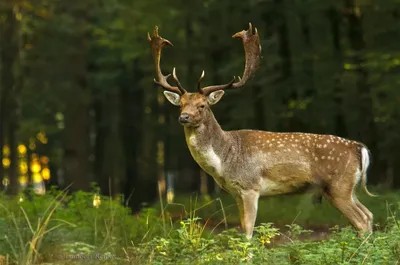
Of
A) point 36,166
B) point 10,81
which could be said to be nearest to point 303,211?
point 10,81

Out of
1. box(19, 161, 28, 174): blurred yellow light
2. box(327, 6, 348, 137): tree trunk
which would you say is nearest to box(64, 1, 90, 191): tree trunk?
box(327, 6, 348, 137): tree trunk

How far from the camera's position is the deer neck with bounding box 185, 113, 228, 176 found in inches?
450

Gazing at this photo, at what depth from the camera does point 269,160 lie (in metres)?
11.6

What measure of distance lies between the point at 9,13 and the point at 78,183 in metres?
5.05

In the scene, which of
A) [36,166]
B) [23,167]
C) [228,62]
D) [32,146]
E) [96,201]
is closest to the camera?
[96,201]

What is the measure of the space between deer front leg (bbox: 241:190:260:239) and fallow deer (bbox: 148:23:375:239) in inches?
0.5

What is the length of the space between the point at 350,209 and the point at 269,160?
1.12 metres

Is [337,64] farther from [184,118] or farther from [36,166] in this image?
[36,166]

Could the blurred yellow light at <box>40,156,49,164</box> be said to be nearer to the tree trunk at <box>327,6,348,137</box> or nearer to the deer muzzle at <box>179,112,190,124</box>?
the tree trunk at <box>327,6,348,137</box>

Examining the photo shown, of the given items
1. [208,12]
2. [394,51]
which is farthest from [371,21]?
[208,12]

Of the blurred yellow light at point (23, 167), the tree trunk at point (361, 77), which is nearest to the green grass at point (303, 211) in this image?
the tree trunk at point (361, 77)

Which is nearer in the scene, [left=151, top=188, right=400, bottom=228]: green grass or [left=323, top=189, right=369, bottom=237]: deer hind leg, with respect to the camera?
[left=323, top=189, right=369, bottom=237]: deer hind leg

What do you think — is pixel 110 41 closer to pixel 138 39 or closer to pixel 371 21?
pixel 138 39

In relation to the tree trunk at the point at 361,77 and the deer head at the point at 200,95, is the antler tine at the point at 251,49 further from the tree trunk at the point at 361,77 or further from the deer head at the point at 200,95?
the tree trunk at the point at 361,77
